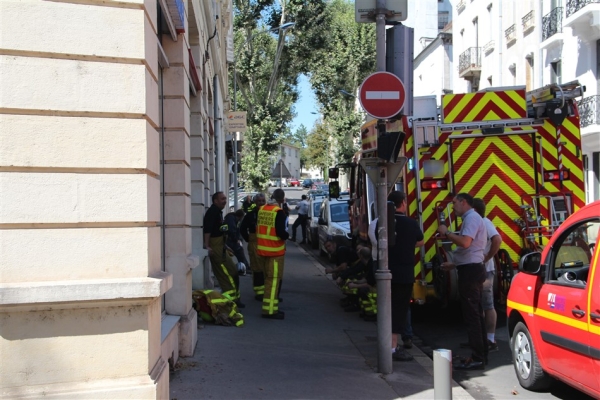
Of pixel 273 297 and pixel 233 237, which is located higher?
pixel 233 237

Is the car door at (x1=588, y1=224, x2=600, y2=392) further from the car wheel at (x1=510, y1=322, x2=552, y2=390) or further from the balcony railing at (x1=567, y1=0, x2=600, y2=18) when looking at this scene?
the balcony railing at (x1=567, y1=0, x2=600, y2=18)

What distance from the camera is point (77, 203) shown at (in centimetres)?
474

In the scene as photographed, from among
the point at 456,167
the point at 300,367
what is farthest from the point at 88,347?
the point at 456,167

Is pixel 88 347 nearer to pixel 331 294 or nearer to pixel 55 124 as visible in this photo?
pixel 55 124

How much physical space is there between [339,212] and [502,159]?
9.43m

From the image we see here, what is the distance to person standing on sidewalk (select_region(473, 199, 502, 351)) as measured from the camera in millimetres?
7830

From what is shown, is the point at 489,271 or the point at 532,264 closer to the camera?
the point at 532,264

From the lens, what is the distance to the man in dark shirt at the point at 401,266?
759 centimetres

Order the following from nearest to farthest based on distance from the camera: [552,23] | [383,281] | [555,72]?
1. [383,281]
2. [552,23]
3. [555,72]

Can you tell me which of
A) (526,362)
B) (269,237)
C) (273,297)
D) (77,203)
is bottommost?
(526,362)

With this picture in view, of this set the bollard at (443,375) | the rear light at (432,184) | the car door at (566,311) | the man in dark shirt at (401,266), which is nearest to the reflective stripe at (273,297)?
the rear light at (432,184)

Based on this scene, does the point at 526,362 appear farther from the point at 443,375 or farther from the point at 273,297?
the point at 273,297

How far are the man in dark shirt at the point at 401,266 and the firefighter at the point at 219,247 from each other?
320cm

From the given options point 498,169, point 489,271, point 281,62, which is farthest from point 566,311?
point 281,62
